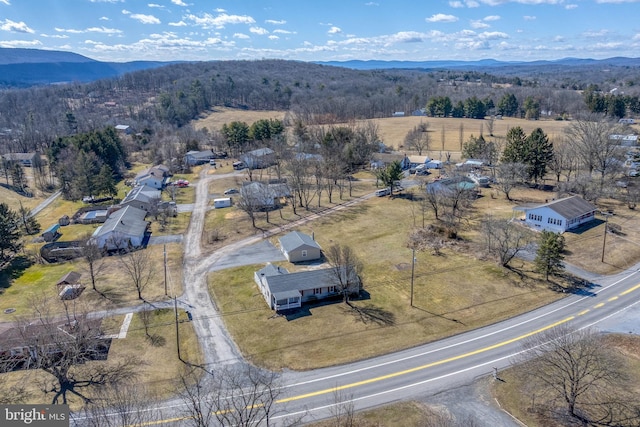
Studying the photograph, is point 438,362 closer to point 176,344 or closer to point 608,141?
point 176,344

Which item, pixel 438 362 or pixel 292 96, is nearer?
pixel 438 362

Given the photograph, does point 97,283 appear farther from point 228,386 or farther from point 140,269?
point 228,386

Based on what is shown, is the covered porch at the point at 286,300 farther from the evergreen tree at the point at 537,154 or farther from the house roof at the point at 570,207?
the evergreen tree at the point at 537,154

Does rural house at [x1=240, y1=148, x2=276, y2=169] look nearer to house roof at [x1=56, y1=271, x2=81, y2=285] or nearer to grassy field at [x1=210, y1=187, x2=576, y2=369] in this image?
grassy field at [x1=210, y1=187, x2=576, y2=369]

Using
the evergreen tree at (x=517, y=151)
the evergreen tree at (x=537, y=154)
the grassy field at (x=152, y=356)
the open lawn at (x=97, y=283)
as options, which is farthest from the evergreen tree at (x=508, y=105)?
the grassy field at (x=152, y=356)

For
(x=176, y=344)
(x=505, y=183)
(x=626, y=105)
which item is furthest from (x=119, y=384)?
(x=626, y=105)

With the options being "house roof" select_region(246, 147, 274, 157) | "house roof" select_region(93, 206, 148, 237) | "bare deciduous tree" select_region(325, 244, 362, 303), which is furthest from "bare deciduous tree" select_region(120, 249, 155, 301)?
"house roof" select_region(246, 147, 274, 157)
